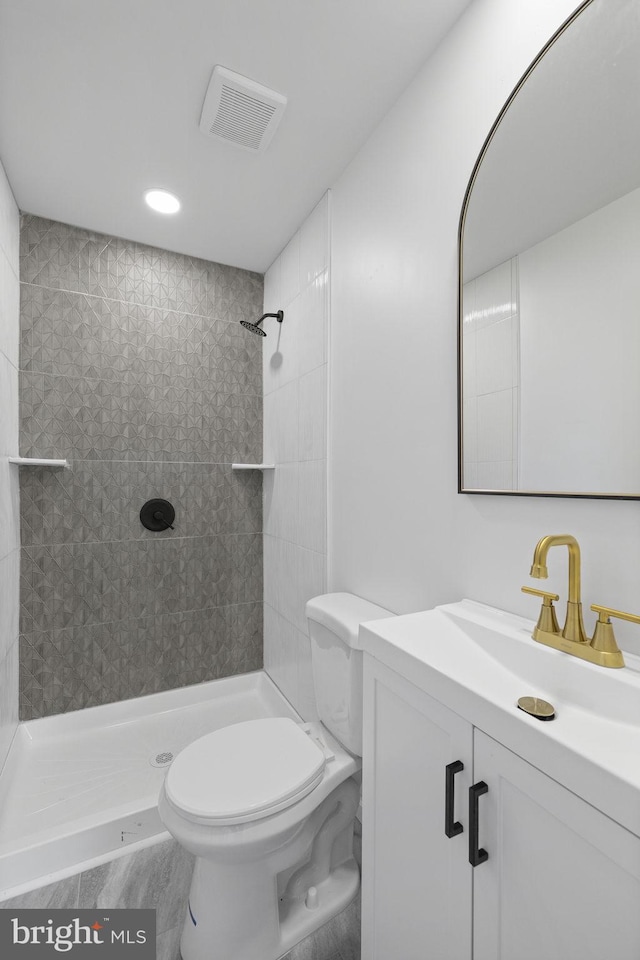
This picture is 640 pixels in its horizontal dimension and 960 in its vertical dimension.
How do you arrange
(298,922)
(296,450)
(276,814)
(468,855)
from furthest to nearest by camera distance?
(296,450)
(298,922)
(276,814)
(468,855)

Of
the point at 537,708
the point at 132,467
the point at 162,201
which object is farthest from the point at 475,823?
the point at 162,201

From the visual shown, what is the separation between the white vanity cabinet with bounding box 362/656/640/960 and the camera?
1.58 ft

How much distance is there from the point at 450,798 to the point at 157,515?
190cm

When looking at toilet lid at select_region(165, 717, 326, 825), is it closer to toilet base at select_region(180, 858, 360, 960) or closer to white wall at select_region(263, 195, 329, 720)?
toilet base at select_region(180, 858, 360, 960)

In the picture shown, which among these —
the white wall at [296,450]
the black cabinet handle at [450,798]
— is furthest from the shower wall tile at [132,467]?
the black cabinet handle at [450,798]

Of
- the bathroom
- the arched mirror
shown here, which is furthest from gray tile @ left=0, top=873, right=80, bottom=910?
the arched mirror

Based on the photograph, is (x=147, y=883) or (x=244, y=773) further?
(x=147, y=883)

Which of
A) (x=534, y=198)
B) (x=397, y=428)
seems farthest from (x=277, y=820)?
(x=534, y=198)

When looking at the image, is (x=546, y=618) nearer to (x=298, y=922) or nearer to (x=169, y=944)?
(x=298, y=922)

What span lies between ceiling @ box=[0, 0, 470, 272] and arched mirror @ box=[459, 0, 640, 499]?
510 mm

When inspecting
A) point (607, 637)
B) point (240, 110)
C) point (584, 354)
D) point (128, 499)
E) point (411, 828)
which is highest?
point (240, 110)

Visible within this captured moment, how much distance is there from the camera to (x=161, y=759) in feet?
6.14

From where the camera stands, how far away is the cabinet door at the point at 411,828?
683 millimetres

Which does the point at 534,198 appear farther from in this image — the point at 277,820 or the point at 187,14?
the point at 277,820
